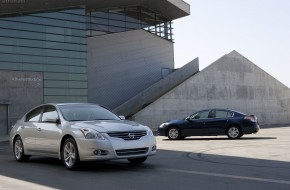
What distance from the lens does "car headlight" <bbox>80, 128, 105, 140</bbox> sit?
9.91 m

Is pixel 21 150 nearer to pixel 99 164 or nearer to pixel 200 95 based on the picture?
pixel 99 164

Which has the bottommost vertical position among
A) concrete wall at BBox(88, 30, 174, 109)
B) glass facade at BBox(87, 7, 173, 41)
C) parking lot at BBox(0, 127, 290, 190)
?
parking lot at BBox(0, 127, 290, 190)

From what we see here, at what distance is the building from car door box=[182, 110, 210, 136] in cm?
1471

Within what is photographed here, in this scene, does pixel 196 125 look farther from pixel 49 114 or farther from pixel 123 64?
pixel 123 64

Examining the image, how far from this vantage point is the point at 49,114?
11812 mm

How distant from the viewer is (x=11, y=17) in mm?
31875

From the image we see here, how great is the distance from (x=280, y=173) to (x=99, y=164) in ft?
14.6

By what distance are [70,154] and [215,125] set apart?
36.7 ft

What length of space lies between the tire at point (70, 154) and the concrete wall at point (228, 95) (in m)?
22.8

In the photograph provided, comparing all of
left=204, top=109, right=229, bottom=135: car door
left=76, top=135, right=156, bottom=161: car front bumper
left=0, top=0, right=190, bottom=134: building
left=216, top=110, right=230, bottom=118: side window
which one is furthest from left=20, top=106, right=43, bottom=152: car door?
left=0, top=0, right=190, bottom=134: building

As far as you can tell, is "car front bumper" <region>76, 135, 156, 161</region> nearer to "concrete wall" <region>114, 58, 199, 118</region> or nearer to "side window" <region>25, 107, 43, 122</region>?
"side window" <region>25, 107, 43, 122</region>

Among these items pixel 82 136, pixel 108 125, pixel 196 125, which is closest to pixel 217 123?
pixel 196 125

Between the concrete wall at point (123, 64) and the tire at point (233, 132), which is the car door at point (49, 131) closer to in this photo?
the tire at point (233, 132)

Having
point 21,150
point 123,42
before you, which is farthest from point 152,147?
point 123,42
